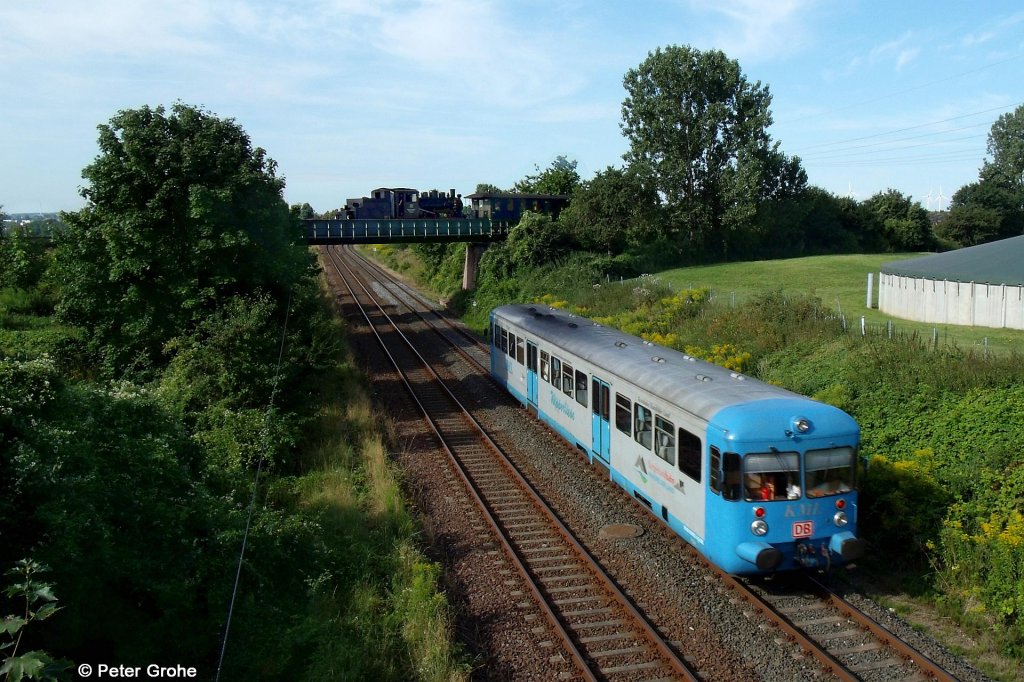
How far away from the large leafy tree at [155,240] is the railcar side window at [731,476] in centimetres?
1344

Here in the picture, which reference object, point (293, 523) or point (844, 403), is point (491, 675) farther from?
point (844, 403)

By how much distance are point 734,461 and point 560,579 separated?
317 centimetres

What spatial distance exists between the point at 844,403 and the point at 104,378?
16.6 metres

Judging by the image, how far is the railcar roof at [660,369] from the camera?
34.9 ft

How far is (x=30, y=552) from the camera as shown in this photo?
6887mm

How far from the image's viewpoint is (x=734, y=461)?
960cm

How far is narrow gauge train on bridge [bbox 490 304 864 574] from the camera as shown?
31.6 ft

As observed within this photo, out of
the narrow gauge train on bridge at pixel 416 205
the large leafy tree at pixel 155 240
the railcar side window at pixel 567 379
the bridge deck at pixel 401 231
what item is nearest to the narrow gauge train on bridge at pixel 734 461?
the railcar side window at pixel 567 379

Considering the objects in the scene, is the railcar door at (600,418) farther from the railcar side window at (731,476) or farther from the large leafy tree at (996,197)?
the large leafy tree at (996,197)

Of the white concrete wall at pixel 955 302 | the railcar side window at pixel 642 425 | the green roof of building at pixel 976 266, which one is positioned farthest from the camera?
the green roof of building at pixel 976 266

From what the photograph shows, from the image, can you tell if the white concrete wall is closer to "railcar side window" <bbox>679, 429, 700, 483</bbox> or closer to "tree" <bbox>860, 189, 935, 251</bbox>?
"railcar side window" <bbox>679, 429, 700, 483</bbox>

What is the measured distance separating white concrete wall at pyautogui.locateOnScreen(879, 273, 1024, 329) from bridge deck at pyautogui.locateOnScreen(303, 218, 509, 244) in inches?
972

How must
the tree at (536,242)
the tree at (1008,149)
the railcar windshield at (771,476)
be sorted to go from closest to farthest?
the railcar windshield at (771,476), the tree at (536,242), the tree at (1008,149)

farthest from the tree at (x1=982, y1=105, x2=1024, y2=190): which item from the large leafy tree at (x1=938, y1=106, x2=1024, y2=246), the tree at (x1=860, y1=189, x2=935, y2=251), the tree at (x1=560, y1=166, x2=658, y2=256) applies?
the tree at (x1=560, y1=166, x2=658, y2=256)
